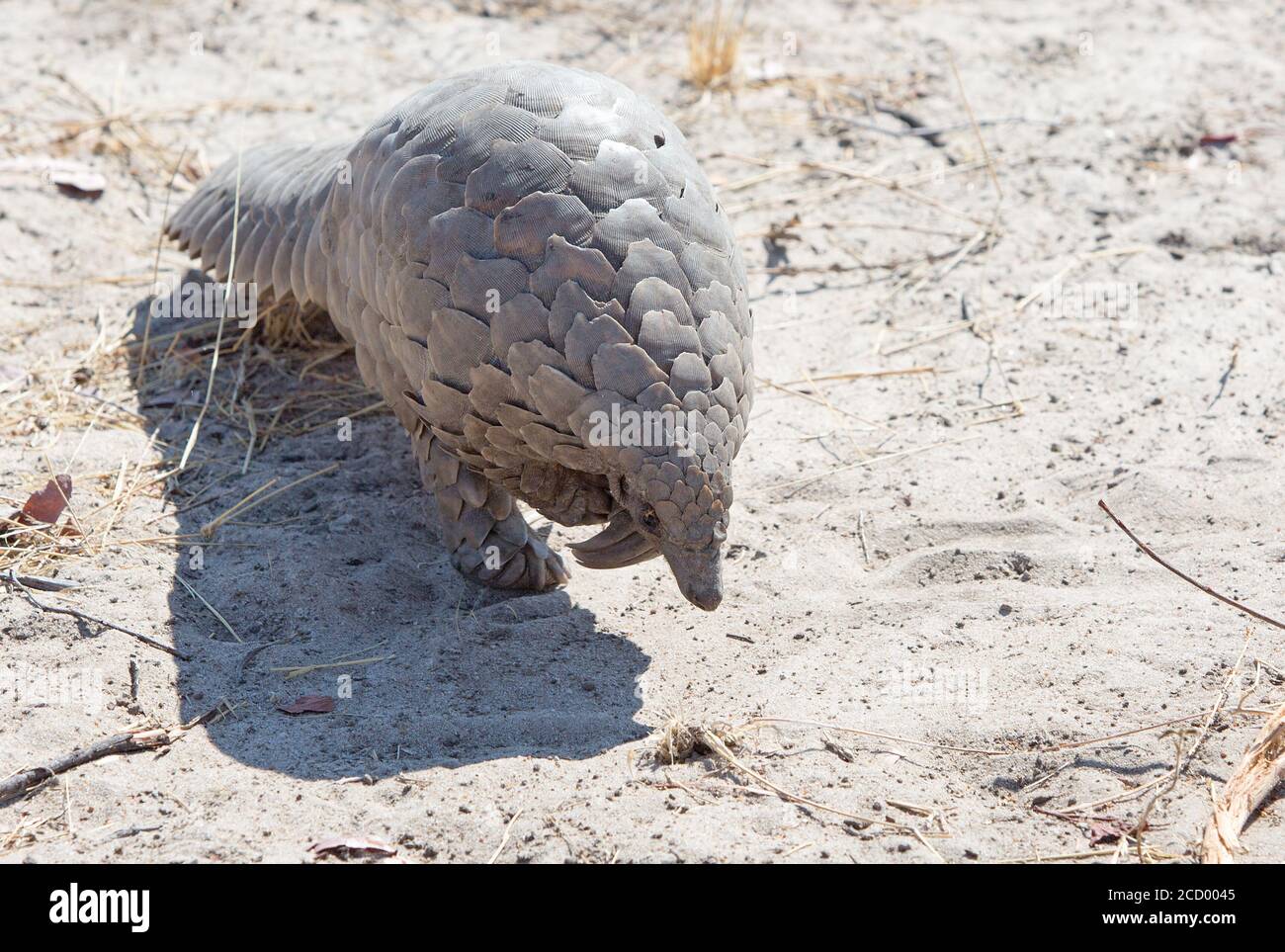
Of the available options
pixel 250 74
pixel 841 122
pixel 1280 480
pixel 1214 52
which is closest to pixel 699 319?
pixel 1280 480

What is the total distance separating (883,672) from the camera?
12.3 ft

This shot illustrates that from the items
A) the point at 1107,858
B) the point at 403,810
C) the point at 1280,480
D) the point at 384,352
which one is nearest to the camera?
the point at 1107,858

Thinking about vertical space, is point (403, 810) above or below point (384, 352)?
below

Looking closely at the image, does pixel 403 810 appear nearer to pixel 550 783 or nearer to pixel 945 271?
pixel 550 783

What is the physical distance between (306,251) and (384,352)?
761 millimetres

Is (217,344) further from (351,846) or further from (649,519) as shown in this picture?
(351,846)

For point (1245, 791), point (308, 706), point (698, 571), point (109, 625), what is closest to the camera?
point (1245, 791)

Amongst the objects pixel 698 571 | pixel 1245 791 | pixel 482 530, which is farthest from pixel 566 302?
pixel 1245 791

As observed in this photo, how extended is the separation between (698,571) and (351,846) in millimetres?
1081

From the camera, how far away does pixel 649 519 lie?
3.46 m

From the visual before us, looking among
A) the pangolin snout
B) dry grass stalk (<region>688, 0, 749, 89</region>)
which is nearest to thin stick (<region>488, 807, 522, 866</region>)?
the pangolin snout

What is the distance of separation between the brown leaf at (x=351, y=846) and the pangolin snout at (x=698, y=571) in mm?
980

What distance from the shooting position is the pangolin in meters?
3.28

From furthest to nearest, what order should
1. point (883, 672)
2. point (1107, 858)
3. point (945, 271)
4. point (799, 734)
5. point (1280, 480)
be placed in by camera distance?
point (945, 271)
point (1280, 480)
point (883, 672)
point (799, 734)
point (1107, 858)
